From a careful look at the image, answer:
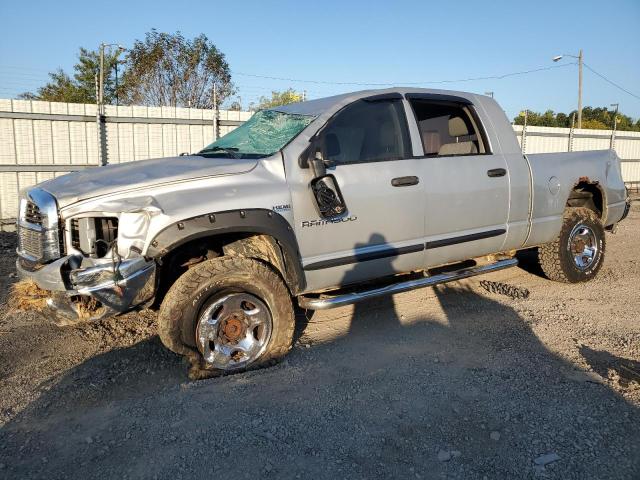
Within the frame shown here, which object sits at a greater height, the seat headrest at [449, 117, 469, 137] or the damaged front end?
the seat headrest at [449, 117, 469, 137]

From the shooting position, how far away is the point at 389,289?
4352mm

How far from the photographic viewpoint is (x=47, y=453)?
274 cm

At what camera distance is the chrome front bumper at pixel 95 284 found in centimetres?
323

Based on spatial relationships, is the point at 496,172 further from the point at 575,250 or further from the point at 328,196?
the point at 328,196

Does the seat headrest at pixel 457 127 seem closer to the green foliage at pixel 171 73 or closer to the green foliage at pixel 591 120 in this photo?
the green foliage at pixel 171 73

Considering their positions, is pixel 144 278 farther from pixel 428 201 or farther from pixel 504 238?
pixel 504 238

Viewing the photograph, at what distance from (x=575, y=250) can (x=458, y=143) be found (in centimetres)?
214

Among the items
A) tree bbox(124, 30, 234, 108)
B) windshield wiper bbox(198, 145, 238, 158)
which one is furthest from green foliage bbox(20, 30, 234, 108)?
windshield wiper bbox(198, 145, 238, 158)

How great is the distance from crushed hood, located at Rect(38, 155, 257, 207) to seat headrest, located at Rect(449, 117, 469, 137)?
2.42 m

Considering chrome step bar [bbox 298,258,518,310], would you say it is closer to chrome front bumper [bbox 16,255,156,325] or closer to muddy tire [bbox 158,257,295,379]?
muddy tire [bbox 158,257,295,379]

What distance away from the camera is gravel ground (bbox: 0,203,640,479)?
265cm

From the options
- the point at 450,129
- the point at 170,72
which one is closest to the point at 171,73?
the point at 170,72

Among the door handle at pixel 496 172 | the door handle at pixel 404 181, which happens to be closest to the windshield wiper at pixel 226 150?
the door handle at pixel 404 181

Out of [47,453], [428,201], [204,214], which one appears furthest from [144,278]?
[428,201]
